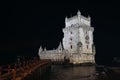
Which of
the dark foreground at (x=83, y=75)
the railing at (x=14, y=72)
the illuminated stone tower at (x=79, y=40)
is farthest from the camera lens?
the illuminated stone tower at (x=79, y=40)

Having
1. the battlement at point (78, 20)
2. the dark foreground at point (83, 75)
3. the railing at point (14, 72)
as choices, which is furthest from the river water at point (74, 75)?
the battlement at point (78, 20)

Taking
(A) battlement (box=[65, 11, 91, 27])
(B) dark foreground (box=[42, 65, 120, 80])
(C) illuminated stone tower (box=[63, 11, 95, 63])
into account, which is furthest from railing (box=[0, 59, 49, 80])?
(A) battlement (box=[65, 11, 91, 27])

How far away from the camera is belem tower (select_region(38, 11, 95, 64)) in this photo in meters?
73.0

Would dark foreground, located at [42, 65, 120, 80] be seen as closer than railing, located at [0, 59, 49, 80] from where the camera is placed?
No

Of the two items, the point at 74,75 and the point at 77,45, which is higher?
the point at 77,45

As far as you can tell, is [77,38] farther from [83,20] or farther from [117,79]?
[117,79]

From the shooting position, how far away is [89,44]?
256 feet

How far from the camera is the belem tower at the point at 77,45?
240 ft

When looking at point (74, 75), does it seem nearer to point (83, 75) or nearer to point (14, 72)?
point (83, 75)

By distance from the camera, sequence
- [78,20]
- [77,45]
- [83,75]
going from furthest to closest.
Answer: [78,20]
[77,45]
[83,75]

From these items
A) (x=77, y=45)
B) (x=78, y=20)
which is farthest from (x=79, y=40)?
(x=78, y=20)

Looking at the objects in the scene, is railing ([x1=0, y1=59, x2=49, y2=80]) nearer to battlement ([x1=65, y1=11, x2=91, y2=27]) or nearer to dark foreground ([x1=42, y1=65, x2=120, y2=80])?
dark foreground ([x1=42, y1=65, x2=120, y2=80])

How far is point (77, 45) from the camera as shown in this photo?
7244 centimetres

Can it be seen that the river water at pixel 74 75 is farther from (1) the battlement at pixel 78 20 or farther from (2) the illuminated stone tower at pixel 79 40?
(1) the battlement at pixel 78 20
